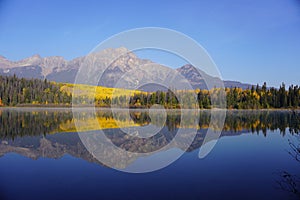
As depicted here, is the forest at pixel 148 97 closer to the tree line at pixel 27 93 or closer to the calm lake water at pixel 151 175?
the tree line at pixel 27 93

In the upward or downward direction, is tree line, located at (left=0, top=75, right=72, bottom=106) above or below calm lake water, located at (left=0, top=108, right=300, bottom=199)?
above

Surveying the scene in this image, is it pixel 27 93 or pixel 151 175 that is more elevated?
pixel 27 93

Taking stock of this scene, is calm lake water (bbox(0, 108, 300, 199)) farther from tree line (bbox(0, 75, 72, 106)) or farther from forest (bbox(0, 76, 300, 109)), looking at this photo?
tree line (bbox(0, 75, 72, 106))

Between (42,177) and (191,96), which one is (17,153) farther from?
(191,96)

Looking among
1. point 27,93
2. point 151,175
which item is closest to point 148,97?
point 27,93

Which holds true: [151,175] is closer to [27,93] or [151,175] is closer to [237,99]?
[237,99]

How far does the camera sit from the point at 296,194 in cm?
560

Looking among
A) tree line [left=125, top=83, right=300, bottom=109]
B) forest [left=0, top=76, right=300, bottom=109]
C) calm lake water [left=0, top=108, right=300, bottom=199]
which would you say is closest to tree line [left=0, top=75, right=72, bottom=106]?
forest [left=0, top=76, right=300, bottom=109]

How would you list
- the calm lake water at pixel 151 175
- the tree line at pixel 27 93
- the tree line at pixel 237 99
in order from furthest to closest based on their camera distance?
the tree line at pixel 27 93 → the tree line at pixel 237 99 → the calm lake water at pixel 151 175

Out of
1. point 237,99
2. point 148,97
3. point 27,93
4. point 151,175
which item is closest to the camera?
point 151,175

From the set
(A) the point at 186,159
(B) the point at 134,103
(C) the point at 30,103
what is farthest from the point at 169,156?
(C) the point at 30,103

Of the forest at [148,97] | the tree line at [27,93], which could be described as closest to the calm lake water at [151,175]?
the forest at [148,97]

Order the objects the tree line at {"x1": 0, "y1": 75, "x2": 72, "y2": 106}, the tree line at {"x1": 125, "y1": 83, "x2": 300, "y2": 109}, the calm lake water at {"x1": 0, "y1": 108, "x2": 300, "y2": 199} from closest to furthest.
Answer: the calm lake water at {"x1": 0, "y1": 108, "x2": 300, "y2": 199}, the tree line at {"x1": 125, "y1": 83, "x2": 300, "y2": 109}, the tree line at {"x1": 0, "y1": 75, "x2": 72, "y2": 106}

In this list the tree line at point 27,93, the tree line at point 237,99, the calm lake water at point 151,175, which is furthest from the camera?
the tree line at point 27,93
